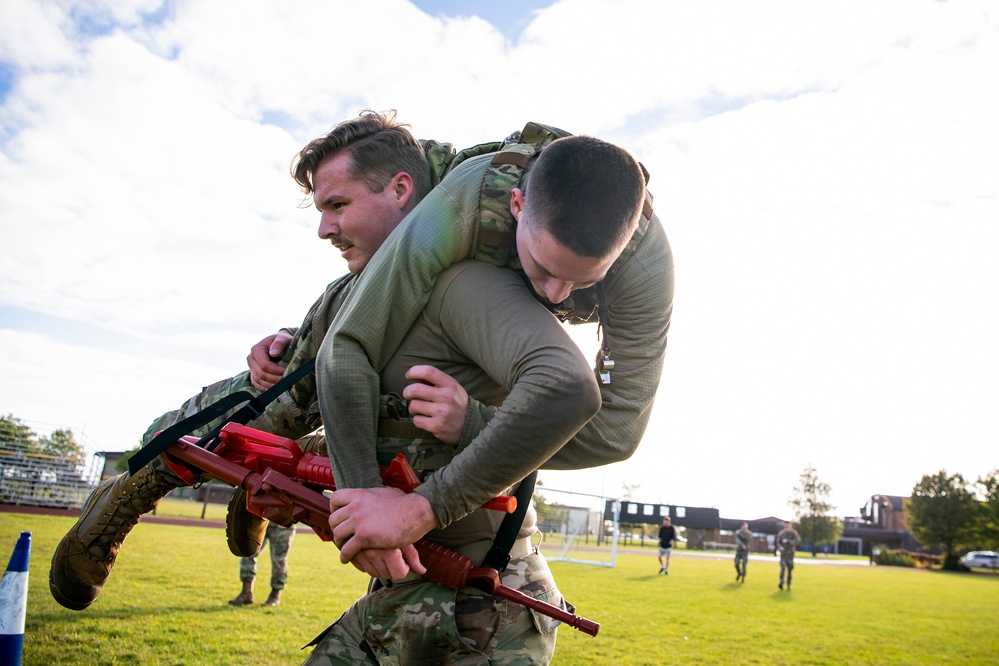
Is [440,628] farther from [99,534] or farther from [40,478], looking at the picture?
[40,478]

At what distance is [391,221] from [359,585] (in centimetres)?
1446

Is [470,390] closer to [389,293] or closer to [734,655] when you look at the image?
[389,293]

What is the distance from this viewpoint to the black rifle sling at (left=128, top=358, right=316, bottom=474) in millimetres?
2770

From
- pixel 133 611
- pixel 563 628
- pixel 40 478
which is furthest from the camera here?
pixel 40 478

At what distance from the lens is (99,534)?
3.32m

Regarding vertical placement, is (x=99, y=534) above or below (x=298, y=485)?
below

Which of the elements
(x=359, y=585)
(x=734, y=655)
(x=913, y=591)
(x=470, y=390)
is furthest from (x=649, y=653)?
(x=913, y=591)

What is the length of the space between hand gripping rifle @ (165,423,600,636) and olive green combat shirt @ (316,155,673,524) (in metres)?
0.23

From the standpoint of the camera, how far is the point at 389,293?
7.51ft

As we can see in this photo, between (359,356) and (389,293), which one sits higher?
(389,293)

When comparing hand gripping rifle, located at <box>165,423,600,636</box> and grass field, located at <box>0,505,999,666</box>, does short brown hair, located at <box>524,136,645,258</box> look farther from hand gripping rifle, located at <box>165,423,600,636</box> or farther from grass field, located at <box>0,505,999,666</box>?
grass field, located at <box>0,505,999,666</box>

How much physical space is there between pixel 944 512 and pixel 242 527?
7791 cm

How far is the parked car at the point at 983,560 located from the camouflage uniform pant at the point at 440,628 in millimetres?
78834

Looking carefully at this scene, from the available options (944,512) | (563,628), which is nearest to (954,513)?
(944,512)
